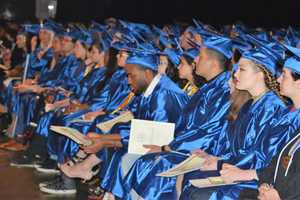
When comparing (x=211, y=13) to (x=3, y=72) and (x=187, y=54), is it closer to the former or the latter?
(x=3, y=72)

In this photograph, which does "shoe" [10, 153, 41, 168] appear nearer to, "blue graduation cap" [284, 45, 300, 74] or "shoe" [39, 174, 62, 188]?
"shoe" [39, 174, 62, 188]

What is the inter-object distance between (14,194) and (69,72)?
203cm

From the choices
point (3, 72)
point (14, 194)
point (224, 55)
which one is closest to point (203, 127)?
point (224, 55)

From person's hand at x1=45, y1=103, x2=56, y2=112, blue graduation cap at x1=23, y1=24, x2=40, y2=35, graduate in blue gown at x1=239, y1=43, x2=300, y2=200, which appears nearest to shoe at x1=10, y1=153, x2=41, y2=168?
person's hand at x1=45, y1=103, x2=56, y2=112

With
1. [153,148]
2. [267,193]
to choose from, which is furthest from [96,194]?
[267,193]

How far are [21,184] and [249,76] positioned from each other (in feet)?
9.45

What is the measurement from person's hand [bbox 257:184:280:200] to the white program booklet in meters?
1.08

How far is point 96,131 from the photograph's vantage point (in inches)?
217

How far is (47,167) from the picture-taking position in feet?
21.6

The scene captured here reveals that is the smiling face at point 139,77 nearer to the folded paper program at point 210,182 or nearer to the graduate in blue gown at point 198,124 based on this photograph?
the graduate in blue gown at point 198,124

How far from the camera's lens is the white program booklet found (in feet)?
14.5

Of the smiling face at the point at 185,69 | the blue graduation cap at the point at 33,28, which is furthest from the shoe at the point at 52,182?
the blue graduation cap at the point at 33,28

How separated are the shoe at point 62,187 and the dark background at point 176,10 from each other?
5.65m

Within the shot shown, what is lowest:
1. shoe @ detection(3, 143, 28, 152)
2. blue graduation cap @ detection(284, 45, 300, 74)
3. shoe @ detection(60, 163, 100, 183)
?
shoe @ detection(3, 143, 28, 152)
